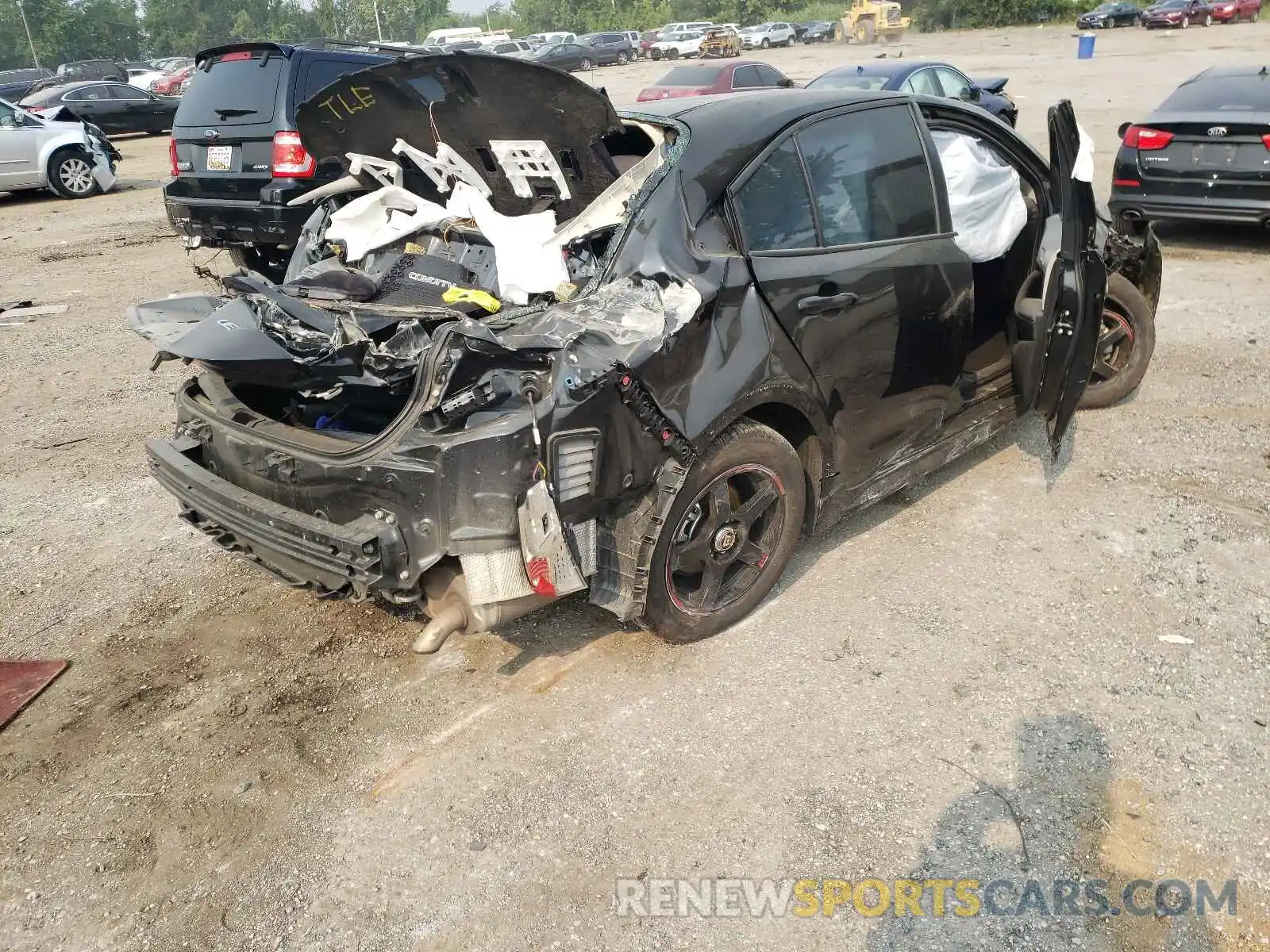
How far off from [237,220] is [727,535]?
6310 mm

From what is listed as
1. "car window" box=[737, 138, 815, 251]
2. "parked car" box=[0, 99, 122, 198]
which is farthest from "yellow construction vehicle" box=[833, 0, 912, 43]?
"car window" box=[737, 138, 815, 251]

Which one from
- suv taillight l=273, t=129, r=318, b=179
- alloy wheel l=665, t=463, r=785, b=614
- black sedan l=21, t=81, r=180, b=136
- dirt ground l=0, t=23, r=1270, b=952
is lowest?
dirt ground l=0, t=23, r=1270, b=952

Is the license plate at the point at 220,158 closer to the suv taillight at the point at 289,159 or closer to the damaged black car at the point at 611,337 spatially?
the suv taillight at the point at 289,159

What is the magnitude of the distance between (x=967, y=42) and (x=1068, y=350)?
46.0 metres

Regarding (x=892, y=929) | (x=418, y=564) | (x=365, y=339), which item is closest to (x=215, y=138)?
(x=365, y=339)

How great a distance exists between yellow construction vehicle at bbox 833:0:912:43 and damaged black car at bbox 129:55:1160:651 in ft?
158

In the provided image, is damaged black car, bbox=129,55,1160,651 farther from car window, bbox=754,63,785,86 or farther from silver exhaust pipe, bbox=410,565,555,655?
car window, bbox=754,63,785,86

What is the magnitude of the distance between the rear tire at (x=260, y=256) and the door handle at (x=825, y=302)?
6093mm

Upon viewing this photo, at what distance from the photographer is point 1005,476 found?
452 cm

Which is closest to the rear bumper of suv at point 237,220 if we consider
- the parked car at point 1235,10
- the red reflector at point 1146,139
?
the red reflector at point 1146,139

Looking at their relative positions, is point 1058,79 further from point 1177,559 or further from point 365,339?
point 365,339

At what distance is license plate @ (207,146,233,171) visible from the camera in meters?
7.92

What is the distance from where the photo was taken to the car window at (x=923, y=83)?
12.2 meters

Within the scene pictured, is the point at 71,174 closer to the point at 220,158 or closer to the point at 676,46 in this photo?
the point at 220,158
